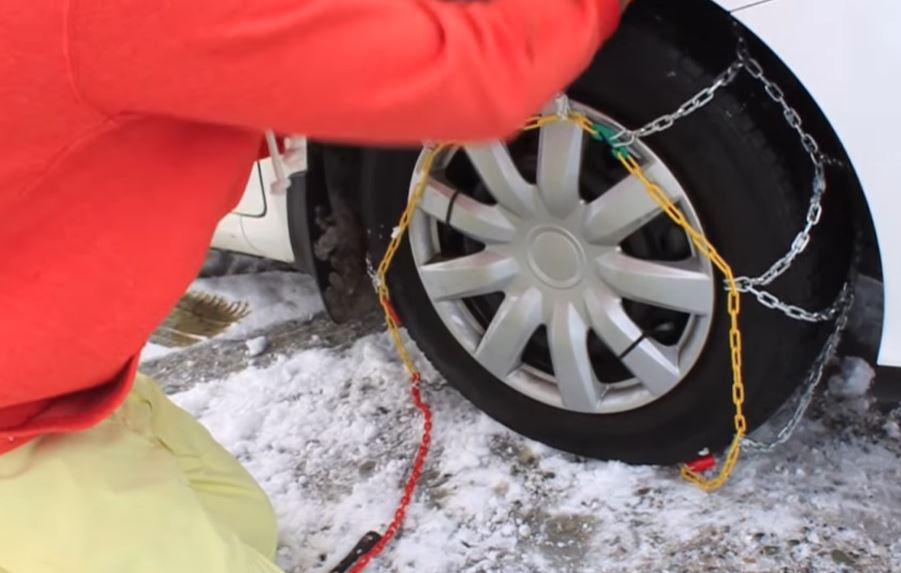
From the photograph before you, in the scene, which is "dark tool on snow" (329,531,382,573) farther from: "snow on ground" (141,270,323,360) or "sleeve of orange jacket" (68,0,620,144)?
"sleeve of orange jacket" (68,0,620,144)

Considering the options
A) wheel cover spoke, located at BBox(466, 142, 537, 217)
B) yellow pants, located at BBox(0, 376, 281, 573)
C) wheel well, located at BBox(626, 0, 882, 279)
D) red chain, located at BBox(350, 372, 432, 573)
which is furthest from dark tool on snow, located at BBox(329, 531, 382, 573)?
wheel well, located at BBox(626, 0, 882, 279)

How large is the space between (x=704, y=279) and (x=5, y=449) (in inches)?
43.0

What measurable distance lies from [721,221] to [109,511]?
1025mm

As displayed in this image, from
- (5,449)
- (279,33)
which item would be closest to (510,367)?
(5,449)

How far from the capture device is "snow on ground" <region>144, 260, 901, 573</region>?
6.09ft

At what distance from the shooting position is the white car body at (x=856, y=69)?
1.42 meters

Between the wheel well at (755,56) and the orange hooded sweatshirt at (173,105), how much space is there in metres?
0.36

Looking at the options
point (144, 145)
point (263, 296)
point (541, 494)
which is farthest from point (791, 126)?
point (263, 296)

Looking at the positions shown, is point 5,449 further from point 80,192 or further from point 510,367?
point 510,367

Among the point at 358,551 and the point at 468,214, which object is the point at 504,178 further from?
the point at 358,551

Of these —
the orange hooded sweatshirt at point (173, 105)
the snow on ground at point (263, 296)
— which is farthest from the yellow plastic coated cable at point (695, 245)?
the snow on ground at point (263, 296)

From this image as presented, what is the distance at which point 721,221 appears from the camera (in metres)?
1.67

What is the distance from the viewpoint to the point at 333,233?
2166 millimetres

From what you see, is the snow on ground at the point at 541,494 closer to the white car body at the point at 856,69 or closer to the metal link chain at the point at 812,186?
the metal link chain at the point at 812,186
